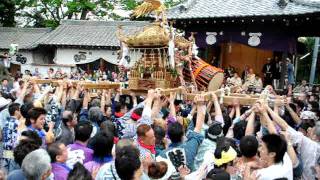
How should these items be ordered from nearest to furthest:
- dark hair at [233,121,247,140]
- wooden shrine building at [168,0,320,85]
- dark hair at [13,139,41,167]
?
1. dark hair at [13,139,41,167]
2. dark hair at [233,121,247,140]
3. wooden shrine building at [168,0,320,85]

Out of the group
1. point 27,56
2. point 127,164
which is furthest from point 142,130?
point 27,56

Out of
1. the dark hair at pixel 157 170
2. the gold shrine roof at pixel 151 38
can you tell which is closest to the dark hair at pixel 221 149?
the dark hair at pixel 157 170

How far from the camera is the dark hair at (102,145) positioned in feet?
12.7

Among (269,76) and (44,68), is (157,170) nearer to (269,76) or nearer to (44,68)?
(269,76)

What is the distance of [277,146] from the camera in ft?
12.0

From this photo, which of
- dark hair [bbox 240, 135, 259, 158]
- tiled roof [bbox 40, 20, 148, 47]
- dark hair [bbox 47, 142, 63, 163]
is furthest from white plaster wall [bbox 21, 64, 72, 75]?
dark hair [bbox 240, 135, 259, 158]

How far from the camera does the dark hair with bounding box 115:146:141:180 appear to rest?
3.17 metres

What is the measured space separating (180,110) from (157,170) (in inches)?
161

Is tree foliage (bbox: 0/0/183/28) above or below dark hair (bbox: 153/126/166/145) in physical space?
above

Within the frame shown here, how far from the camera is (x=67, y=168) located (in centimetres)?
384

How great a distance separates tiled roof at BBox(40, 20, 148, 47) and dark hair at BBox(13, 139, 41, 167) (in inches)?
872

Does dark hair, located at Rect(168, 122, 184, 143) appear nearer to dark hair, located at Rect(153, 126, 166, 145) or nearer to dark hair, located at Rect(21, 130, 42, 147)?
dark hair, located at Rect(153, 126, 166, 145)

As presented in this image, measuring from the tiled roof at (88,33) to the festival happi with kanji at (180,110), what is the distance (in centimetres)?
1329

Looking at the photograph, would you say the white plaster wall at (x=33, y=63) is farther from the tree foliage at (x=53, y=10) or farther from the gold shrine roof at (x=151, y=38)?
the gold shrine roof at (x=151, y=38)
